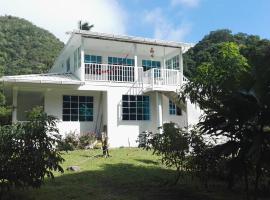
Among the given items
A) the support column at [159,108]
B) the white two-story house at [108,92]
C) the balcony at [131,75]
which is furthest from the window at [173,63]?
the support column at [159,108]

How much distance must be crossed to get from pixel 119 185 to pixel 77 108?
1067cm

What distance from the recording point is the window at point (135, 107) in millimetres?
21172

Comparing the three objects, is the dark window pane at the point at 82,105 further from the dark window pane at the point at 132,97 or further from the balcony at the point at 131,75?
the dark window pane at the point at 132,97

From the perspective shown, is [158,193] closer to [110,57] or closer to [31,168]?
[31,168]

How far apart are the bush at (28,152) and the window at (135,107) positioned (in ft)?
41.6

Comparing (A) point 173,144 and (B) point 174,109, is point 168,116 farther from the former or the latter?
(A) point 173,144

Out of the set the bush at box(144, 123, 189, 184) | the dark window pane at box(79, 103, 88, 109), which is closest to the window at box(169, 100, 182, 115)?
the dark window pane at box(79, 103, 88, 109)

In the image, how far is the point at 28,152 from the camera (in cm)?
832

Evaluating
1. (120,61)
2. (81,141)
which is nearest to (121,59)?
(120,61)

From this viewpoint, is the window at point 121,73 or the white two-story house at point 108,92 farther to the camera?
the window at point 121,73

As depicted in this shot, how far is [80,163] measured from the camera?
14117 mm

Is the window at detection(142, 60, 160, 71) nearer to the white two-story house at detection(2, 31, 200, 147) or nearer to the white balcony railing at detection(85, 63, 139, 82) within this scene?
the white two-story house at detection(2, 31, 200, 147)

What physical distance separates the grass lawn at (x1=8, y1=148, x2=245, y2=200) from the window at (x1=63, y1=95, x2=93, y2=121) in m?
6.65

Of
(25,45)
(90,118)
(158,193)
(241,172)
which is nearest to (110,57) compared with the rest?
(90,118)
